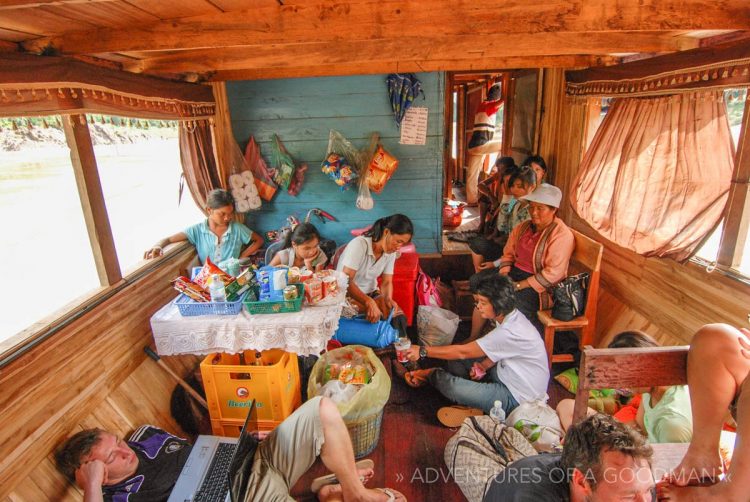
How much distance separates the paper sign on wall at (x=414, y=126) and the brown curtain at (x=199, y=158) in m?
2.01

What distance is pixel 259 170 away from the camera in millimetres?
4621

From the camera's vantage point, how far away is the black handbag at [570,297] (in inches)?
133

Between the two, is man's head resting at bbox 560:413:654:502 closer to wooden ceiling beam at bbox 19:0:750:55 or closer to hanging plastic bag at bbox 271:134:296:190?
wooden ceiling beam at bbox 19:0:750:55

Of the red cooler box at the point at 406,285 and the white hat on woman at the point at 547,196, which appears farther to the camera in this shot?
the red cooler box at the point at 406,285

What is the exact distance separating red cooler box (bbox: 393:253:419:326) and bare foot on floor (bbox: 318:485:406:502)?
79.3 inches

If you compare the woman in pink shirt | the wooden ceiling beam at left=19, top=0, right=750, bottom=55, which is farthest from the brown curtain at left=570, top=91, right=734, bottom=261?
the wooden ceiling beam at left=19, top=0, right=750, bottom=55

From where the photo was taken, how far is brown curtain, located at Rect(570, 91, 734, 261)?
2682mm

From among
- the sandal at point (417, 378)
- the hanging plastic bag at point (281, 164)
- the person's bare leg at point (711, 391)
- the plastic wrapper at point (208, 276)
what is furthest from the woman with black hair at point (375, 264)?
the person's bare leg at point (711, 391)

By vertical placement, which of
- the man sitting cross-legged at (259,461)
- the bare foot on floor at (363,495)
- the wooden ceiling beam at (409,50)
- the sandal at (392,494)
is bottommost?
the sandal at (392,494)

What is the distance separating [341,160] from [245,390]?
2616 millimetres

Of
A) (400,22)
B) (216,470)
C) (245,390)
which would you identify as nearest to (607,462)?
(216,470)

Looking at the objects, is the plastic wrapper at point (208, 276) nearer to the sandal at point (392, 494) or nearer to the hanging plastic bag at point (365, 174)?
the sandal at point (392, 494)

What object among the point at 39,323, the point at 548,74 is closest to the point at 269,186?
the point at 39,323

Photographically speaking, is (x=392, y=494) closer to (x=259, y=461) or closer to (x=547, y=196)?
(x=259, y=461)
